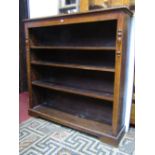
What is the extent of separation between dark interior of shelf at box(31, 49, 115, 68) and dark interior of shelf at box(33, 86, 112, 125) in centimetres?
42

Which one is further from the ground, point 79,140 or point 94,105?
point 94,105

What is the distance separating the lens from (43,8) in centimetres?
255

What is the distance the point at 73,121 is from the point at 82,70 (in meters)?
0.60

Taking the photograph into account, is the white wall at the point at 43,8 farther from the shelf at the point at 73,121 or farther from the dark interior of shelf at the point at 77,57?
the shelf at the point at 73,121

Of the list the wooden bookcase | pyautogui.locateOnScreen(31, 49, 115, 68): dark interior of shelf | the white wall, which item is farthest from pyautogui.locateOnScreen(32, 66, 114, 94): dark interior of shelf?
the white wall

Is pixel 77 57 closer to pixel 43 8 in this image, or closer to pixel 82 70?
pixel 82 70

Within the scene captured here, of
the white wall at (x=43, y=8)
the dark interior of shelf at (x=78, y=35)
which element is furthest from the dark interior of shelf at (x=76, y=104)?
the white wall at (x=43, y=8)

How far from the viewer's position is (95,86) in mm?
1905

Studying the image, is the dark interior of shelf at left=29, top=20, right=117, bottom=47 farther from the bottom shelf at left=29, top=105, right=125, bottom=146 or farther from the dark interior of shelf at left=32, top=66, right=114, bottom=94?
the bottom shelf at left=29, top=105, right=125, bottom=146

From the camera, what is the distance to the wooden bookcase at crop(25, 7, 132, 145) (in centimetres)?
154

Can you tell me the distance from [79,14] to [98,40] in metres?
0.37

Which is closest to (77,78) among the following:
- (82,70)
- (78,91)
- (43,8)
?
(82,70)
